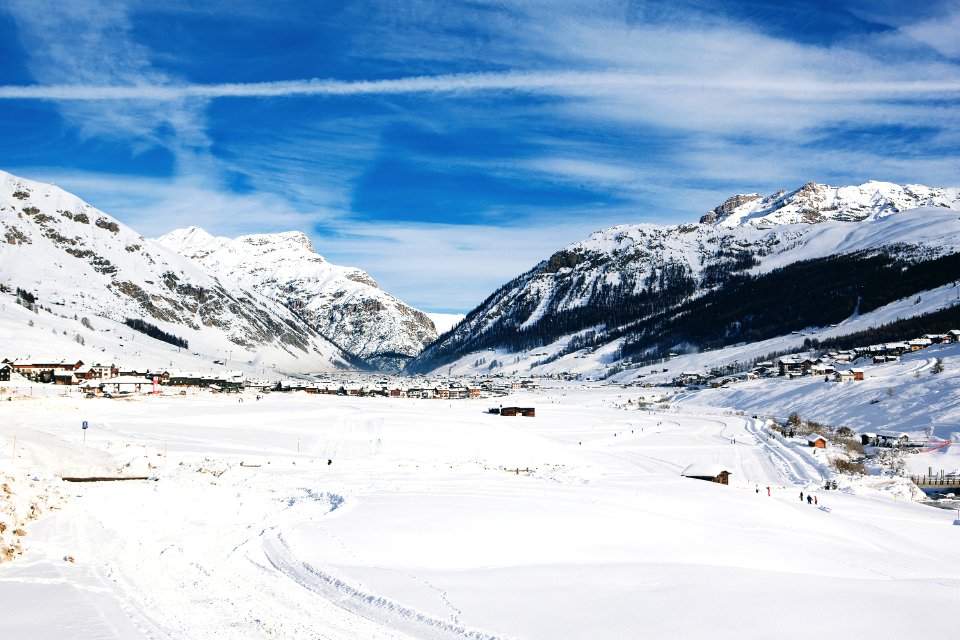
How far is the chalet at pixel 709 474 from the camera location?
45.5m

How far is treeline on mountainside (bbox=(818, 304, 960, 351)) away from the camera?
467ft

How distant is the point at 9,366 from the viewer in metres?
108

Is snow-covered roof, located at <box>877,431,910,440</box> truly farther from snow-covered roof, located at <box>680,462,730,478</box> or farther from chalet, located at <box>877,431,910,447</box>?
snow-covered roof, located at <box>680,462,730,478</box>

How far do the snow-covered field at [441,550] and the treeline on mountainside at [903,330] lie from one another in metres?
114

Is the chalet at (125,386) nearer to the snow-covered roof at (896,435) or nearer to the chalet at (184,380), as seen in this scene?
the chalet at (184,380)

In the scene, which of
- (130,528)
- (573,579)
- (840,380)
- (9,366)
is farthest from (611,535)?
(9,366)

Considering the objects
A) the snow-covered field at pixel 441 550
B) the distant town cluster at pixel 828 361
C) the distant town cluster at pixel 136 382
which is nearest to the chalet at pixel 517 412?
the distant town cluster at pixel 136 382

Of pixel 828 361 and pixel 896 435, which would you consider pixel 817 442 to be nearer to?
pixel 896 435

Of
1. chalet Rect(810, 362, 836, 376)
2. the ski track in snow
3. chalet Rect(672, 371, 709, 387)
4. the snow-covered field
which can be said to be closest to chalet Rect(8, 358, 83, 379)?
the snow-covered field

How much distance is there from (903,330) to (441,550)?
160157mm

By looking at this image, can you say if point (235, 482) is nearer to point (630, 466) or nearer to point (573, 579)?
point (573, 579)

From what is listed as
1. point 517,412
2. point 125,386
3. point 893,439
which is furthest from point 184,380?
point 893,439

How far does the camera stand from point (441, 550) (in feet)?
63.1

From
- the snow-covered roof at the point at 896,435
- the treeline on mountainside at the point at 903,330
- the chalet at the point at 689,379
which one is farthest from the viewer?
the chalet at the point at 689,379
